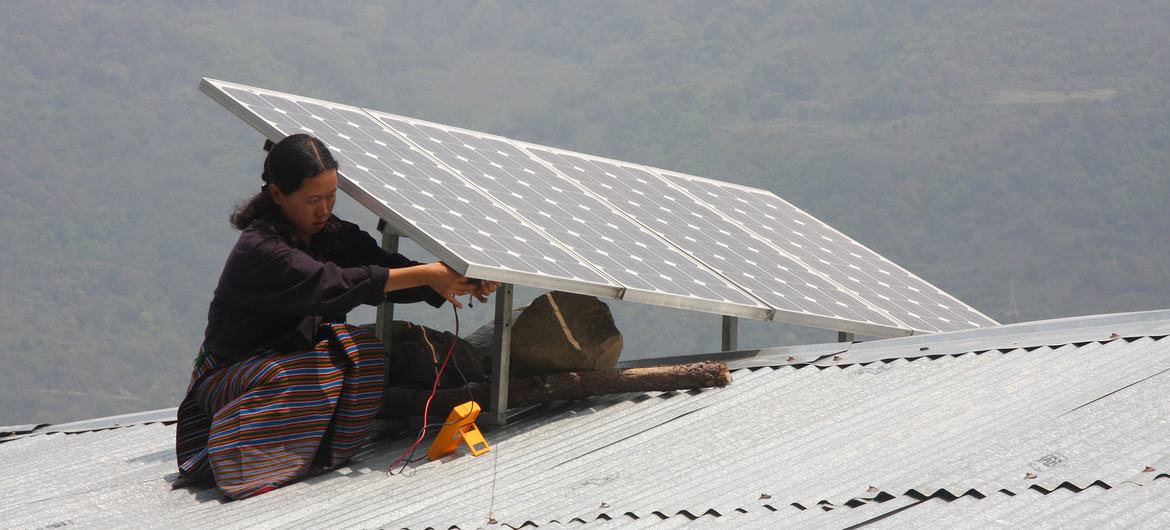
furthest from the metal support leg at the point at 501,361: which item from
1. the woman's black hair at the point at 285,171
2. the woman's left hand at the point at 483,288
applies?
the woman's black hair at the point at 285,171

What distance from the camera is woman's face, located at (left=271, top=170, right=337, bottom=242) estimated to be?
6895 millimetres

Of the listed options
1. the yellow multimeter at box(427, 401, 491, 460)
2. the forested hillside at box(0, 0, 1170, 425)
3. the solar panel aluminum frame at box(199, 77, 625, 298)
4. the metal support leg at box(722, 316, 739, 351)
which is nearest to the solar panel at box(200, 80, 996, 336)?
the solar panel aluminum frame at box(199, 77, 625, 298)

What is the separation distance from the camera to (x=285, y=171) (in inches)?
271

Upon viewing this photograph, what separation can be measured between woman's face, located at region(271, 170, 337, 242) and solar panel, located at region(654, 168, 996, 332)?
4278 millimetres

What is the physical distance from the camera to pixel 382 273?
6707 mm

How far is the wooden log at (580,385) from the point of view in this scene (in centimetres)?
764

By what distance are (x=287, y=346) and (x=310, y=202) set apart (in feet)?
→ 2.44

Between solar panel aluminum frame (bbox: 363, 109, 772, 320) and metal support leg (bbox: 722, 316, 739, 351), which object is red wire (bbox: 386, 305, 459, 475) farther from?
Answer: metal support leg (bbox: 722, 316, 739, 351)

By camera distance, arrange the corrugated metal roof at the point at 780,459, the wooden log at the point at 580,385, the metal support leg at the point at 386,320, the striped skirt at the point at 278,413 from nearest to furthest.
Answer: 1. the corrugated metal roof at the point at 780,459
2. the striped skirt at the point at 278,413
3. the wooden log at the point at 580,385
4. the metal support leg at the point at 386,320

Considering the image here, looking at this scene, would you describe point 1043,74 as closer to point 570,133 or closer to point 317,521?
point 570,133

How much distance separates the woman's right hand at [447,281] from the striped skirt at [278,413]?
23.0 inches

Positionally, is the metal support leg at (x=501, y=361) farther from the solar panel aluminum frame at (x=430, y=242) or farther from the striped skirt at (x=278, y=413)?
the striped skirt at (x=278, y=413)

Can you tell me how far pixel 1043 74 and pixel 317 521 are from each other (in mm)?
139640

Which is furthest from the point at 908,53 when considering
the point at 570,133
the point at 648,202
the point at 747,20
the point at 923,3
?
the point at 648,202
